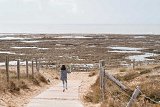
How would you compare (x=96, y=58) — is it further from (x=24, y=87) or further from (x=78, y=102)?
(x=78, y=102)

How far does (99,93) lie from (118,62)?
3583 centimetres

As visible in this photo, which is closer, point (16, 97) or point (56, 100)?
point (56, 100)

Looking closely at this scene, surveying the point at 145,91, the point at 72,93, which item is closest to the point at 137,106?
the point at 145,91

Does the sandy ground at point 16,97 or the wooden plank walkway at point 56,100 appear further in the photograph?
the sandy ground at point 16,97

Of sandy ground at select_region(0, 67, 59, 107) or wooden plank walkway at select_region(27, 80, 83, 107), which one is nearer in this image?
wooden plank walkway at select_region(27, 80, 83, 107)

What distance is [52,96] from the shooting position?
1873 centimetres

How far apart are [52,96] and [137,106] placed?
5987 mm

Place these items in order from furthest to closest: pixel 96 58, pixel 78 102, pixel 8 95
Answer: pixel 96 58 < pixel 8 95 < pixel 78 102

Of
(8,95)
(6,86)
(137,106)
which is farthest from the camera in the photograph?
(6,86)

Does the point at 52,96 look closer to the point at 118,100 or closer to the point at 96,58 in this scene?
the point at 118,100

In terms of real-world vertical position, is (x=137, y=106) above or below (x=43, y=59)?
above

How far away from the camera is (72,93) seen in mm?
20531

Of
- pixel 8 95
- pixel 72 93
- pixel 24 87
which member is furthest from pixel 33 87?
pixel 8 95

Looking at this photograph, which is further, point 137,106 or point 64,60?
point 64,60
